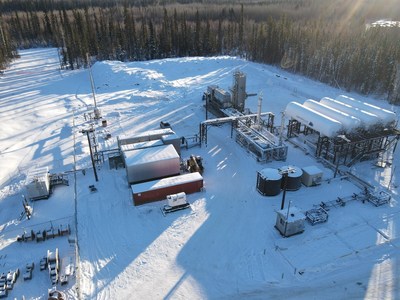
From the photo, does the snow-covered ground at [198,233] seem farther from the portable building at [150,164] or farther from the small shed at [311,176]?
the portable building at [150,164]

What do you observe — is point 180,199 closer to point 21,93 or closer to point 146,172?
point 146,172

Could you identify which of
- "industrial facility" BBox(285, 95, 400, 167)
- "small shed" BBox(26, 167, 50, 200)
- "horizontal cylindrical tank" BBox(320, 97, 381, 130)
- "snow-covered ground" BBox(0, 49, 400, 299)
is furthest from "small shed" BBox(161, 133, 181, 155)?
"horizontal cylindrical tank" BBox(320, 97, 381, 130)

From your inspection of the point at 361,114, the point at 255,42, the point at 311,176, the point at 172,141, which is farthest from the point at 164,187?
the point at 255,42

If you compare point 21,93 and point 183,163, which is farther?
point 21,93

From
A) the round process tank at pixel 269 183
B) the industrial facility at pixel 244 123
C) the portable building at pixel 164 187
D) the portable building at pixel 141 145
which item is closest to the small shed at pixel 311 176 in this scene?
the round process tank at pixel 269 183

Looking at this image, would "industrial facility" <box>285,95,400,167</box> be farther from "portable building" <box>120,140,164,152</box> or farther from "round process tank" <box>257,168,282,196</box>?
"portable building" <box>120,140,164,152</box>

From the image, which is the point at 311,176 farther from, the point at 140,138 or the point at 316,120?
the point at 140,138

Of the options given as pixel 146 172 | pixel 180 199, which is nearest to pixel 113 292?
pixel 180 199
